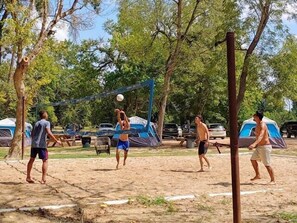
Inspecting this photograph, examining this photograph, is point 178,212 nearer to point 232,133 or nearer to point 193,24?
point 232,133

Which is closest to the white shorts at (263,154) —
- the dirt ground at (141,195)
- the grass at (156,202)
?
the dirt ground at (141,195)

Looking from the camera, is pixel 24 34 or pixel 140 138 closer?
pixel 24 34

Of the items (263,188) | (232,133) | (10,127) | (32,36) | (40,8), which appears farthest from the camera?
(10,127)

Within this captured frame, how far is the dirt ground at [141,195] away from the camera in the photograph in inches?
268

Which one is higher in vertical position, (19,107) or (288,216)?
(19,107)

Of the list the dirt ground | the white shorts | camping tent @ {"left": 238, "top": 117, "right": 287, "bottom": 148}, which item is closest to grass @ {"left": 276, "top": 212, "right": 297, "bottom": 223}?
the dirt ground

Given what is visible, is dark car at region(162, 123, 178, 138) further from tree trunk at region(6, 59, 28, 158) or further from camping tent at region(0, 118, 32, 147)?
tree trunk at region(6, 59, 28, 158)

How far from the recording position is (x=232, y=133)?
4.80 meters

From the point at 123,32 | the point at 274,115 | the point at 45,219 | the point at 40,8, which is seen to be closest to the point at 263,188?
the point at 45,219

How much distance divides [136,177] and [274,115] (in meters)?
59.7

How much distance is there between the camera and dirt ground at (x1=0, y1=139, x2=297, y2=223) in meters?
6.82

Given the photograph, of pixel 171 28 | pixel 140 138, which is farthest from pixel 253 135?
pixel 171 28

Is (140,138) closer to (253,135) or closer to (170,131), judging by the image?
(253,135)

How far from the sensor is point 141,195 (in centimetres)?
859
